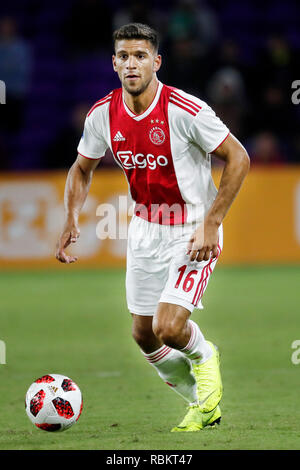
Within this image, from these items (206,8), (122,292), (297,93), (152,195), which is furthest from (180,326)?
(206,8)

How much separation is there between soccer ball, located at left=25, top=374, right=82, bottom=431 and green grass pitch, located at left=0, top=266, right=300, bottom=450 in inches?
3.2

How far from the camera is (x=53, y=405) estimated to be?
5.18 metres

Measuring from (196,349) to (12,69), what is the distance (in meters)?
11.2

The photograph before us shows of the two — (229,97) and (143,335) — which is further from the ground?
(229,97)

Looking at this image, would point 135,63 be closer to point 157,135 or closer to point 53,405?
point 157,135

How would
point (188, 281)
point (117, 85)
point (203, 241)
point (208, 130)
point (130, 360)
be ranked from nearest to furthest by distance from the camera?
point (203, 241) < point (208, 130) < point (188, 281) < point (130, 360) < point (117, 85)

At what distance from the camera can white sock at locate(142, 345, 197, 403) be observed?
564 cm

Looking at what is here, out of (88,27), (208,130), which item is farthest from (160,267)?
(88,27)

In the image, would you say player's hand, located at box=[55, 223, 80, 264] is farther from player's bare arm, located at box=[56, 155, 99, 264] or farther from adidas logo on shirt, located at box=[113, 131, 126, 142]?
adidas logo on shirt, located at box=[113, 131, 126, 142]

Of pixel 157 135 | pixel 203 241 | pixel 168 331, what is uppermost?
pixel 157 135

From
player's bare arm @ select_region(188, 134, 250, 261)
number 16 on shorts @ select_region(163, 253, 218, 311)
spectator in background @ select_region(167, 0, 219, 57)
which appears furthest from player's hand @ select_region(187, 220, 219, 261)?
spectator in background @ select_region(167, 0, 219, 57)

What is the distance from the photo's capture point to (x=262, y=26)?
58.5ft

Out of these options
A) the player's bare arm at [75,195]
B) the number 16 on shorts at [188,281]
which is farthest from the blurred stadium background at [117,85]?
the number 16 on shorts at [188,281]
